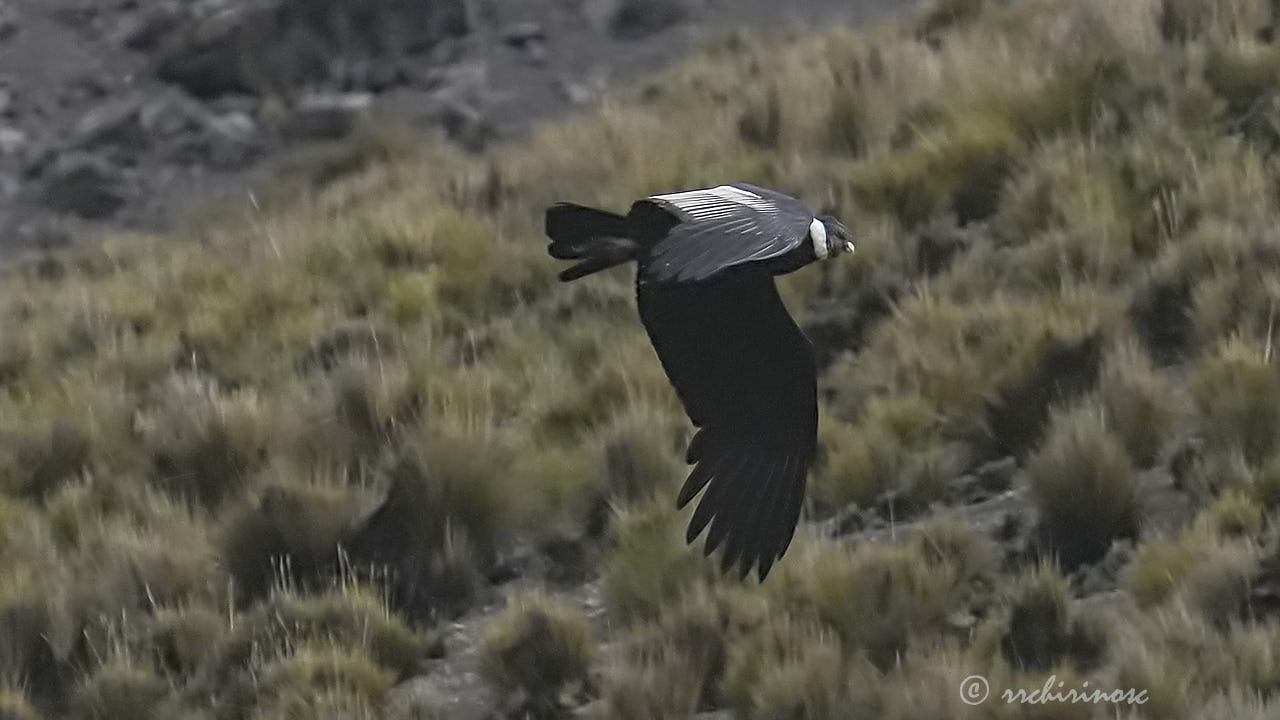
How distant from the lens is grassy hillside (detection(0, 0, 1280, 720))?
209 inches

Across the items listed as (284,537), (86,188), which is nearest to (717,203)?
(284,537)

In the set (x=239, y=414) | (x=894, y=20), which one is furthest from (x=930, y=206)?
(x=894, y=20)

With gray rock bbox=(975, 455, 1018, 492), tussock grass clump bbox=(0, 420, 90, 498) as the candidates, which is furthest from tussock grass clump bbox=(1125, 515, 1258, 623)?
tussock grass clump bbox=(0, 420, 90, 498)

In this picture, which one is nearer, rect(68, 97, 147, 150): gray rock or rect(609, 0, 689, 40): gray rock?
rect(68, 97, 147, 150): gray rock

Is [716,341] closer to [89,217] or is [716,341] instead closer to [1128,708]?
[1128,708]

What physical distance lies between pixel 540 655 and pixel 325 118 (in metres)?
9.68

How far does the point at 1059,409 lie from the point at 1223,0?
3.34 metres

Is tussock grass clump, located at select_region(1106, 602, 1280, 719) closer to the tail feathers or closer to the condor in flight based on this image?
the condor in flight

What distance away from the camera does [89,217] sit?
45.7 ft

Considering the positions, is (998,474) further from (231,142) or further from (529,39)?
(529,39)

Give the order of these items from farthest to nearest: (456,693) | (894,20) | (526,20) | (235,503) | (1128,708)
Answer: (526,20)
(894,20)
(235,503)
(456,693)
(1128,708)

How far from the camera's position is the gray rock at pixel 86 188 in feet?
46.1

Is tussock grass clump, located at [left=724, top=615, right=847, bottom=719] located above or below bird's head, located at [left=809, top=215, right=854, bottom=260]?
below

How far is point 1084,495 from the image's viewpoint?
577 centimetres
